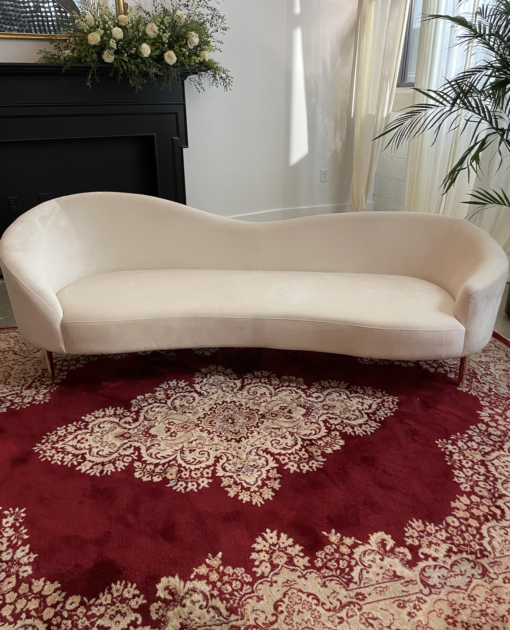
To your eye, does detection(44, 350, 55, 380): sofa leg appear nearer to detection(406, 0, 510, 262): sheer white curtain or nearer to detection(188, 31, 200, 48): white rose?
detection(188, 31, 200, 48): white rose

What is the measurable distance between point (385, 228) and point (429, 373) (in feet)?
2.30

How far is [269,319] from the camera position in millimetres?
1972

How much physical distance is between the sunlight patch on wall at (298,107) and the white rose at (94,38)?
5.55ft

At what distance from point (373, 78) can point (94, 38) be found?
216cm

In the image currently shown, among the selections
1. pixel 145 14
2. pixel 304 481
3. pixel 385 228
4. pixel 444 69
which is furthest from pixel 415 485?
pixel 145 14

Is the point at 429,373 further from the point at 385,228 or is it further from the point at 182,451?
the point at 182,451

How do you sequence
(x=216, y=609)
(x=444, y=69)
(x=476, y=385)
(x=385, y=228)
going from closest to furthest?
(x=216, y=609) → (x=476, y=385) → (x=385, y=228) → (x=444, y=69)

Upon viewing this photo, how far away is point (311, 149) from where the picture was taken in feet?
14.4

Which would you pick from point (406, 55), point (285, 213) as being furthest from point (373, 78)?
point (285, 213)

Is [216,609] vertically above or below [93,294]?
below

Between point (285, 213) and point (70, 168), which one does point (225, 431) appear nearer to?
point (70, 168)

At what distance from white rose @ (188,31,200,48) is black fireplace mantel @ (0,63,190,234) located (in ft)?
0.95

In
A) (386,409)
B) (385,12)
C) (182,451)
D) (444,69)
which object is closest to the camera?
(182,451)

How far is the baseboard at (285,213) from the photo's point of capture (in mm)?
4406
